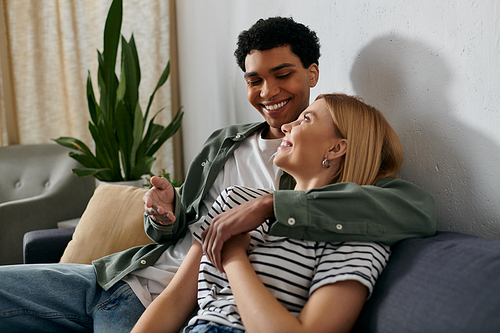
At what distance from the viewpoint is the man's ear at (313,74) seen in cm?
142

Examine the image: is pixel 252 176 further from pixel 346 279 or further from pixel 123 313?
pixel 346 279

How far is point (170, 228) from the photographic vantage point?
1.25 metres

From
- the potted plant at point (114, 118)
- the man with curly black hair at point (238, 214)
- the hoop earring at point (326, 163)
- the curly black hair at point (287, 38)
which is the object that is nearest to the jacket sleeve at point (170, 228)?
the man with curly black hair at point (238, 214)

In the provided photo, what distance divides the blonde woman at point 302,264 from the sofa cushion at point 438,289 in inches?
1.5

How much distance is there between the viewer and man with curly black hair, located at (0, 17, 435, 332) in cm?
81

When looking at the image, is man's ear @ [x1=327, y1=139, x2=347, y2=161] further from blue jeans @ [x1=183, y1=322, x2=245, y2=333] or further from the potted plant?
the potted plant

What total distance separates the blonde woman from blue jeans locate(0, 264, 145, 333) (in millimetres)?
166

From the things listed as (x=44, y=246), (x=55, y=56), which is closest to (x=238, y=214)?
(x=44, y=246)

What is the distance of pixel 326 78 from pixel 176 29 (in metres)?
2.15

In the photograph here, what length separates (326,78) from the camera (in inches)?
57.6

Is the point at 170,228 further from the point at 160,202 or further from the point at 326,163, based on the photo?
the point at 326,163

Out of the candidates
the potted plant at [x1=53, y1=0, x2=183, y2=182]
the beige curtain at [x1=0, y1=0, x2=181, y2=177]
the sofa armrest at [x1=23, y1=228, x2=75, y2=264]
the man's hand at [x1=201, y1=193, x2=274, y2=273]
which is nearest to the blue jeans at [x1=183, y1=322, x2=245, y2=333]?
the man's hand at [x1=201, y1=193, x2=274, y2=273]

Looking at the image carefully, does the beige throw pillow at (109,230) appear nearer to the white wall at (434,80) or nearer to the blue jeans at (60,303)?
the blue jeans at (60,303)

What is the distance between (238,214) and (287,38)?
744 millimetres
